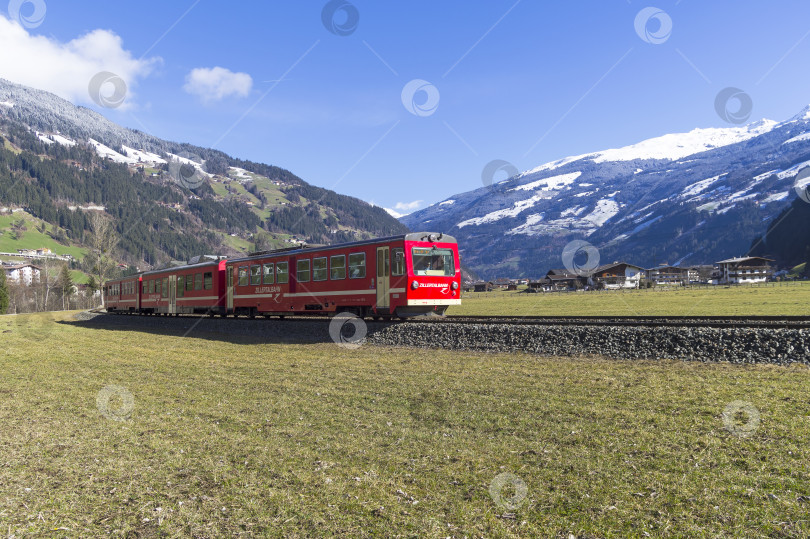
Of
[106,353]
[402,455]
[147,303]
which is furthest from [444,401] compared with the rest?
[147,303]

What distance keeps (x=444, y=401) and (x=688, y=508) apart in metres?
5.86

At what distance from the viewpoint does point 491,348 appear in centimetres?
1898

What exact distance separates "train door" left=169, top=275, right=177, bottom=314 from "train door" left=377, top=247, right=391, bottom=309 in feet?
78.2

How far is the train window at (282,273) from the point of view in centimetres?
2820

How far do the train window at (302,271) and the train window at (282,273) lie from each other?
1006 millimetres

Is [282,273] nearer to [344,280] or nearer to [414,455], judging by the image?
[344,280]

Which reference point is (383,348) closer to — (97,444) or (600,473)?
(97,444)

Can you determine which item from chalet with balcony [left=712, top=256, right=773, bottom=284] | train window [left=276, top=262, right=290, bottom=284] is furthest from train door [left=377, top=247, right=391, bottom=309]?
chalet with balcony [left=712, top=256, right=773, bottom=284]

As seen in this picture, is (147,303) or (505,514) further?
(147,303)

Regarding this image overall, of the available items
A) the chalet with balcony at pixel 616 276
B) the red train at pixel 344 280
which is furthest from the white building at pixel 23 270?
the red train at pixel 344 280

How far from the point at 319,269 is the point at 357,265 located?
3030 mm

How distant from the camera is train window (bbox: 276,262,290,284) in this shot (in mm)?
28203

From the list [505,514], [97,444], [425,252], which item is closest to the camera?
[505,514]

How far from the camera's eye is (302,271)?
26.9m
